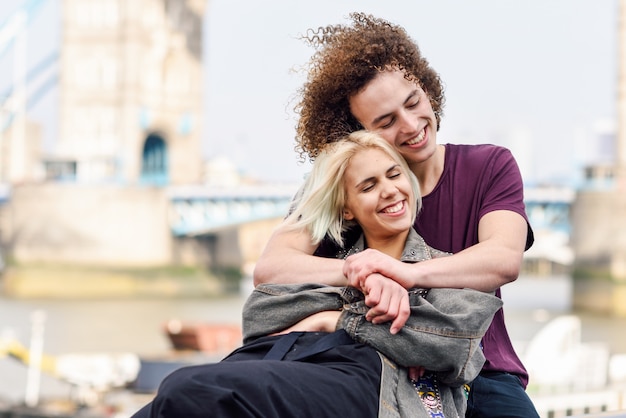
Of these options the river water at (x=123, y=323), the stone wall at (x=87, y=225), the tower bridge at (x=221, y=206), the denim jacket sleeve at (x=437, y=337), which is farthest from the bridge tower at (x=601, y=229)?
the denim jacket sleeve at (x=437, y=337)

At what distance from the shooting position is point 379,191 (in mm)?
1391

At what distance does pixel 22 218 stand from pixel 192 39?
28.5ft

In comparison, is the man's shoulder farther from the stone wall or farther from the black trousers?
the stone wall

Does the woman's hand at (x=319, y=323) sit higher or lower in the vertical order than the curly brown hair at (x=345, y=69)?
lower

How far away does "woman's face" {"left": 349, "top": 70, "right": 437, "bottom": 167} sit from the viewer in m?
1.49

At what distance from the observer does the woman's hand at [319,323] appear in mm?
1320

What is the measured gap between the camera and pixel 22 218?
25.7 metres

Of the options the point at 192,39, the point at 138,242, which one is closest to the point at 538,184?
the point at 138,242

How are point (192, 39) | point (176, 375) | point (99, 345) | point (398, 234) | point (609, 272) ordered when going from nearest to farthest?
point (176, 375)
point (398, 234)
point (99, 345)
point (609, 272)
point (192, 39)

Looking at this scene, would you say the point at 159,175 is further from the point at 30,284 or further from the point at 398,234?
the point at 398,234

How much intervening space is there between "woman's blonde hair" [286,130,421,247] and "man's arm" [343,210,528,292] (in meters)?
0.10

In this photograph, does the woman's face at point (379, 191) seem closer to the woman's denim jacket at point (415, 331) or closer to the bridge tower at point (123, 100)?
the woman's denim jacket at point (415, 331)

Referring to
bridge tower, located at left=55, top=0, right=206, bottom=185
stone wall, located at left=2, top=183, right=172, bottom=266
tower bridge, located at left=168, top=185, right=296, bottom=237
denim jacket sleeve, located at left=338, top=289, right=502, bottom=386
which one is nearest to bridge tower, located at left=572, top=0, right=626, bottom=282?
tower bridge, located at left=168, top=185, right=296, bottom=237

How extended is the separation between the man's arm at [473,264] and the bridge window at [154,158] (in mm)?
28587
